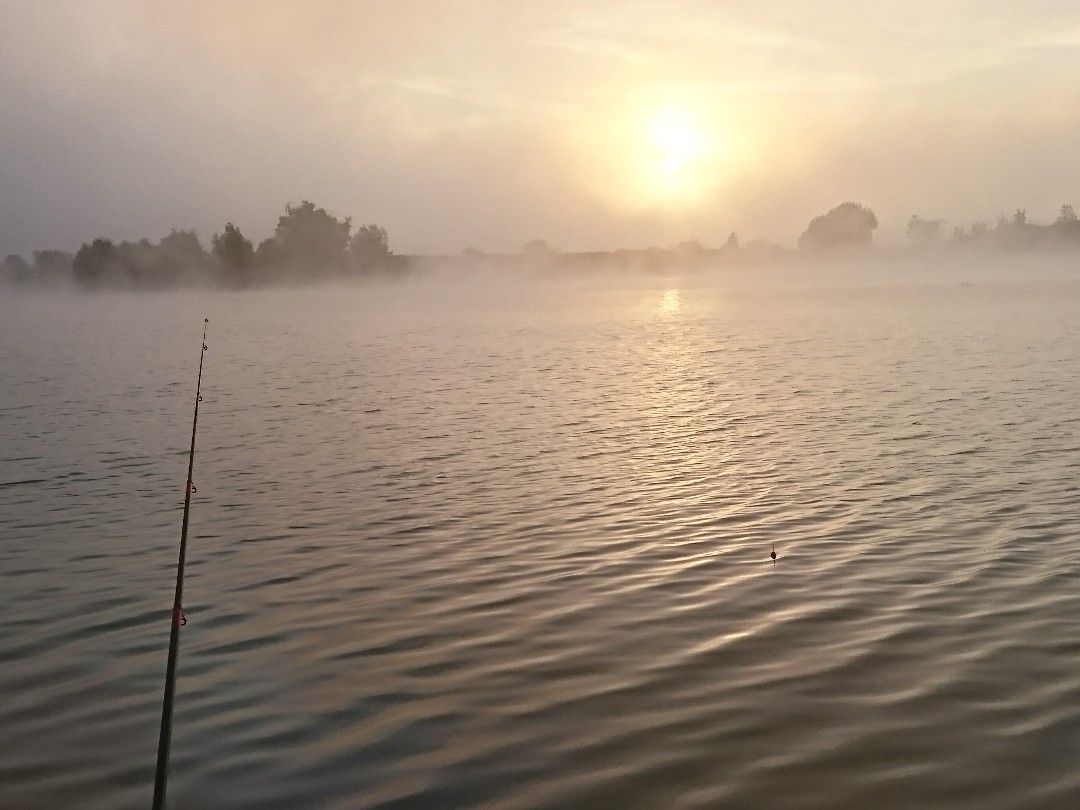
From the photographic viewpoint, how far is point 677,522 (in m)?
13.8

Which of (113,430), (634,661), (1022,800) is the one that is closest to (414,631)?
(634,661)

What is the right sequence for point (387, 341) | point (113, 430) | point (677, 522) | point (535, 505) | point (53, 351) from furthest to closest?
point (387, 341) → point (53, 351) → point (113, 430) → point (535, 505) → point (677, 522)

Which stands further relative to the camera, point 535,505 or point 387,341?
point 387,341

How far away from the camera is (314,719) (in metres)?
7.67

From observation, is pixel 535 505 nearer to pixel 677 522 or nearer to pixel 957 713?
pixel 677 522

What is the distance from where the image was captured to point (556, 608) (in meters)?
10.2

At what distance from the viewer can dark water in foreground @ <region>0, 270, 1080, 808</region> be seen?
685cm

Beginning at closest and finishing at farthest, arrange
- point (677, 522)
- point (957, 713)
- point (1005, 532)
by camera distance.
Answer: point (957, 713) < point (1005, 532) < point (677, 522)

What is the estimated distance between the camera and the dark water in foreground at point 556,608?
6852 mm

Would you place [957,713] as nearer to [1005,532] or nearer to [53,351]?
[1005,532]

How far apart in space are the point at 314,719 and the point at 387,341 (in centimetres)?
5043

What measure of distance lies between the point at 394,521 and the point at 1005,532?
7254mm

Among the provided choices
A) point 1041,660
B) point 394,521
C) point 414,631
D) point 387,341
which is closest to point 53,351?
point 387,341

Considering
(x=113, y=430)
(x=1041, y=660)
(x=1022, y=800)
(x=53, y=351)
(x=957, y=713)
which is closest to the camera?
(x=1022, y=800)
